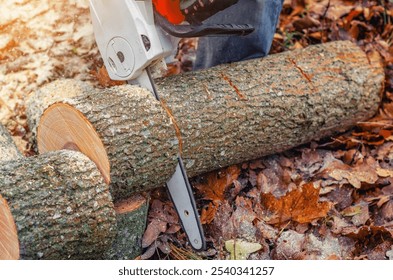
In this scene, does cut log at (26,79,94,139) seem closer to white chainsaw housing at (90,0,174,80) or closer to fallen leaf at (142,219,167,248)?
white chainsaw housing at (90,0,174,80)

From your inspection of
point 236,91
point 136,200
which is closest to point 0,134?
point 136,200

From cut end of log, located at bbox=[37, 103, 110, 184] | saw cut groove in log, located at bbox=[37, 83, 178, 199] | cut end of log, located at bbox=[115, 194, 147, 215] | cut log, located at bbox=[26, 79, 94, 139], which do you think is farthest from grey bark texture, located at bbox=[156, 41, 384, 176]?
cut log, located at bbox=[26, 79, 94, 139]

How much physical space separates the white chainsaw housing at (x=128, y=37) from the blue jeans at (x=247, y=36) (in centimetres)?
52

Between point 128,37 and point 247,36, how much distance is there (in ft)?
2.14

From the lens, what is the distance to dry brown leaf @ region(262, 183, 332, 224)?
2.06 metres

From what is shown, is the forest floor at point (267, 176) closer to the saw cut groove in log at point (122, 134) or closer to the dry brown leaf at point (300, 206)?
the dry brown leaf at point (300, 206)

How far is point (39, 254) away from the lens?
5.61 ft

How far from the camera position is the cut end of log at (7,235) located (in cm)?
167

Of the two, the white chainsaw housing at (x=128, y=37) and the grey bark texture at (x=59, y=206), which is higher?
the white chainsaw housing at (x=128, y=37)

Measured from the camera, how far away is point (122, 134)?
6.29 feet

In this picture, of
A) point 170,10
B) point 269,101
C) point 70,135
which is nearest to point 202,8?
point 170,10

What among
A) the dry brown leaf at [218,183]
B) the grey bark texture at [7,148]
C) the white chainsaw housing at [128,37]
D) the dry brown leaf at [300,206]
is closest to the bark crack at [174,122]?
the white chainsaw housing at [128,37]

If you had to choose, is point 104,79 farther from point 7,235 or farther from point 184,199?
point 7,235

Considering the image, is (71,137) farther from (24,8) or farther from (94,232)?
(24,8)
